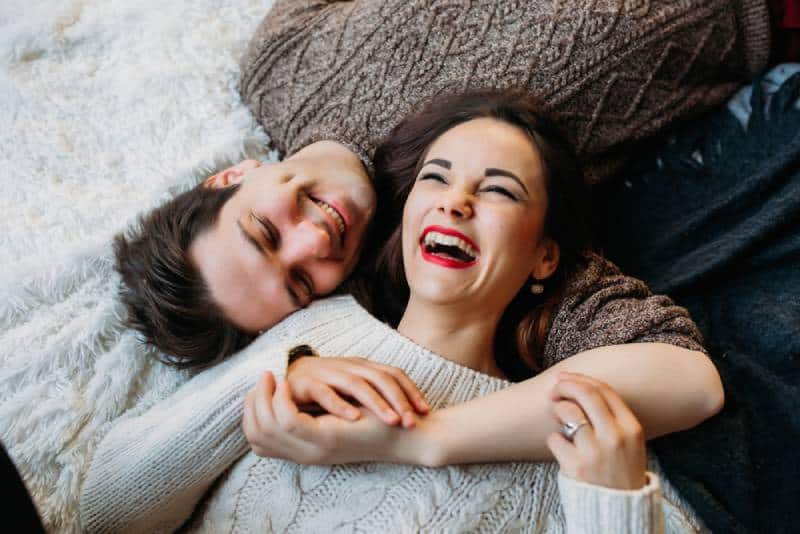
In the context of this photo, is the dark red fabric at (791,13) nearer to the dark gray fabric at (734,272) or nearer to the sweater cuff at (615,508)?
the dark gray fabric at (734,272)

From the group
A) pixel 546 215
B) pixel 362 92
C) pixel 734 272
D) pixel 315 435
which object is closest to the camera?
pixel 315 435

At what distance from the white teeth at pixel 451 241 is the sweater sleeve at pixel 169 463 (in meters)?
0.30

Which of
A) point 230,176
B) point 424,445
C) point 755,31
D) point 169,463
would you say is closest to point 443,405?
point 424,445

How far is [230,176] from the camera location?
1.36m

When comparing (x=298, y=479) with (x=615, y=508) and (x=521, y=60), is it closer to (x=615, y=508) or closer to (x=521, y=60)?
(x=615, y=508)

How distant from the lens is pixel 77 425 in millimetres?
1206

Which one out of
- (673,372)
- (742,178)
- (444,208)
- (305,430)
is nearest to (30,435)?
(305,430)

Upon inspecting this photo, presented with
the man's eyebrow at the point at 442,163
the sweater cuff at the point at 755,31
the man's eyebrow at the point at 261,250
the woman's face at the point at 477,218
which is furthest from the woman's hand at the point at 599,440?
the sweater cuff at the point at 755,31

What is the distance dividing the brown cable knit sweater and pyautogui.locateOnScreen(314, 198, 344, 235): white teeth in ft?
0.57

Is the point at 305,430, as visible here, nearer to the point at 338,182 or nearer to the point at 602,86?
the point at 338,182

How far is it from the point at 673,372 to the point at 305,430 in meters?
0.52

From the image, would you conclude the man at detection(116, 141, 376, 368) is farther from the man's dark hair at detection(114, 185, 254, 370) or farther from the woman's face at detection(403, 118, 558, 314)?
the woman's face at detection(403, 118, 558, 314)

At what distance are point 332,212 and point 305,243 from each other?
89mm

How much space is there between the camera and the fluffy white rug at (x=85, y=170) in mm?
1207
